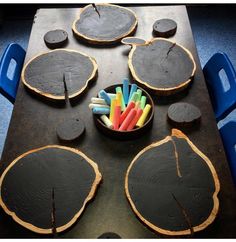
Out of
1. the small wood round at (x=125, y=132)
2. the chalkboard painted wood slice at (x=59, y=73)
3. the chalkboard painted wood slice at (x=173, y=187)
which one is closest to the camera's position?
the chalkboard painted wood slice at (x=173, y=187)

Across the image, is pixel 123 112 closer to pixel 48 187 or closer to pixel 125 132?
pixel 125 132

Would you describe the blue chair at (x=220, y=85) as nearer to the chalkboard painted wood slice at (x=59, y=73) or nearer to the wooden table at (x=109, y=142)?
the wooden table at (x=109, y=142)

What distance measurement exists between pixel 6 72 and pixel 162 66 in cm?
94

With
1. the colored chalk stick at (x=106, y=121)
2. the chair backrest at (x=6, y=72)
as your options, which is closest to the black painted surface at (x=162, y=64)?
the colored chalk stick at (x=106, y=121)

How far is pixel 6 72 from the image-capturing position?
1.87 metres

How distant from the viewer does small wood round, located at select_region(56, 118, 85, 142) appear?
1465 mm

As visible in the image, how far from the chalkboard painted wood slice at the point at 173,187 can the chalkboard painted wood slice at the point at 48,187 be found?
0.62ft

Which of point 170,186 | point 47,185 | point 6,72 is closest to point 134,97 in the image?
point 170,186

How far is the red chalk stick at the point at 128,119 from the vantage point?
1457mm

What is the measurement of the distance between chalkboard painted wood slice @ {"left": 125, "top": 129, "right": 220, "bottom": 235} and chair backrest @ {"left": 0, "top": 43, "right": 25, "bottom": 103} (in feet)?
3.04

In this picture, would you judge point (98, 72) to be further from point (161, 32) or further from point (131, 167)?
point (131, 167)

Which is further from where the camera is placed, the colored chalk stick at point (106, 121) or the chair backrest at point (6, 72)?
the chair backrest at point (6, 72)

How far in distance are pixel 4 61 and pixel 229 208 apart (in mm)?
1484

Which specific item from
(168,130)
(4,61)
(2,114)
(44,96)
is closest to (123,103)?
(168,130)
